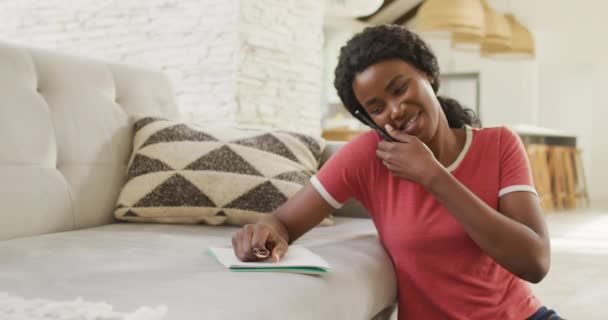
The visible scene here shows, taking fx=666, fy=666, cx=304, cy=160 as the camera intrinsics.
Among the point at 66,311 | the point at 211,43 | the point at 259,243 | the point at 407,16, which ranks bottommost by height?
the point at 407,16

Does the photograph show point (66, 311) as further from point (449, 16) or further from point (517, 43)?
point (517, 43)

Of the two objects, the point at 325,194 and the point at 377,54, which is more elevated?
the point at 377,54

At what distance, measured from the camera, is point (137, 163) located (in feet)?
5.59

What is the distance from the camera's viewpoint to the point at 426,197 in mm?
1266

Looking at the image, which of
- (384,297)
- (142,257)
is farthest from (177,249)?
(384,297)

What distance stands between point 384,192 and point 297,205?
18 cm

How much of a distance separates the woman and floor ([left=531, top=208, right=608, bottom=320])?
4.29ft

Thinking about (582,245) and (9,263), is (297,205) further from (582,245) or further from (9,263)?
(582,245)

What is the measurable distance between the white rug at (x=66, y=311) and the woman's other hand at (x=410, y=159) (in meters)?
0.54

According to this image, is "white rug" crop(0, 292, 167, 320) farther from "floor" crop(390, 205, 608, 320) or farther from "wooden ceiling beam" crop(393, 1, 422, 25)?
"wooden ceiling beam" crop(393, 1, 422, 25)

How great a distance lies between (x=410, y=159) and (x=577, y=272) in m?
2.40

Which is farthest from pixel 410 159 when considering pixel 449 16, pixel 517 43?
pixel 517 43

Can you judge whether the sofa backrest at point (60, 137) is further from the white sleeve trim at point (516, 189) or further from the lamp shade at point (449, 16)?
the lamp shade at point (449, 16)

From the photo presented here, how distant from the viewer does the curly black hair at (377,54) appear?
126 centimetres
